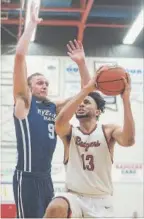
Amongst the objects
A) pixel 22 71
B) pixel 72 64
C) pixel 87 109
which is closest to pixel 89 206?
pixel 87 109

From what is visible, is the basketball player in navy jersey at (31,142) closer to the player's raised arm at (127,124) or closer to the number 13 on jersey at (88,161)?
the number 13 on jersey at (88,161)

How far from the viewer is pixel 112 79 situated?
319 cm

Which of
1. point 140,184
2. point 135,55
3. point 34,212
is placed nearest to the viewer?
point 34,212

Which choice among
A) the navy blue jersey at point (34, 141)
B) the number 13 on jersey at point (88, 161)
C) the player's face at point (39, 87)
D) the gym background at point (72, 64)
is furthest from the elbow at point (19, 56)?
the gym background at point (72, 64)

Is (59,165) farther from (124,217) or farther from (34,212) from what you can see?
(34,212)

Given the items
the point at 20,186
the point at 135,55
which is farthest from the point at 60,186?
the point at 20,186

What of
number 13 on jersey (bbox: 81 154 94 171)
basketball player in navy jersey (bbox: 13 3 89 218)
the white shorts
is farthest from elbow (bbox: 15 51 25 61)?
the white shorts

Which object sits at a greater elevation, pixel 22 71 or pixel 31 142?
pixel 22 71

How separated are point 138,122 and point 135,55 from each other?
160cm

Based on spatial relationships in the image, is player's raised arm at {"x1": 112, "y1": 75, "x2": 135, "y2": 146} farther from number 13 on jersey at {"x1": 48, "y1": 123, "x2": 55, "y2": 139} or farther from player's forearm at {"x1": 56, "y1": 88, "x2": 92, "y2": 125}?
number 13 on jersey at {"x1": 48, "y1": 123, "x2": 55, "y2": 139}

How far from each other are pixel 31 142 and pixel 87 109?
64cm

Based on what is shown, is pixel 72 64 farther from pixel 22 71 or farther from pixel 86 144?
pixel 86 144

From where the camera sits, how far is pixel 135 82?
8.91 meters

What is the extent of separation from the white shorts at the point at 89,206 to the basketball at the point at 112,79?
870mm
